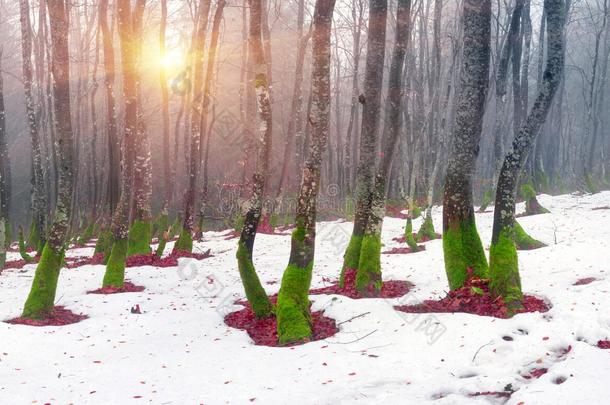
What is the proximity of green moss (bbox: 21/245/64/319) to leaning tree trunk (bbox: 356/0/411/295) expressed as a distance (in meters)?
5.63

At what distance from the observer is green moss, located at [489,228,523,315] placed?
22.6 ft

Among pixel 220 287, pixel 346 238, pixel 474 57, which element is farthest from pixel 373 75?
pixel 346 238

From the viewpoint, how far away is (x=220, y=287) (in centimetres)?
1090

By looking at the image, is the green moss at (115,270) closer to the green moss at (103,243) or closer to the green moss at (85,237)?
the green moss at (103,243)

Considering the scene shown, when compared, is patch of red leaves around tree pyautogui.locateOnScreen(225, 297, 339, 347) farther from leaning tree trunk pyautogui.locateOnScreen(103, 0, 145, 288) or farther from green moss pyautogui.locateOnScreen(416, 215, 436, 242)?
green moss pyautogui.locateOnScreen(416, 215, 436, 242)

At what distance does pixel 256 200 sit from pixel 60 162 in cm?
395

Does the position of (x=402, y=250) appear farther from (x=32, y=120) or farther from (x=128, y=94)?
(x=32, y=120)

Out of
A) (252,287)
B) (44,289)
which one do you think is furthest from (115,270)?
(252,287)

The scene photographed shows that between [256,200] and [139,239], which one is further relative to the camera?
[139,239]

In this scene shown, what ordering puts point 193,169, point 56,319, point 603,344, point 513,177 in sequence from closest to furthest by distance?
point 603,344
point 513,177
point 56,319
point 193,169

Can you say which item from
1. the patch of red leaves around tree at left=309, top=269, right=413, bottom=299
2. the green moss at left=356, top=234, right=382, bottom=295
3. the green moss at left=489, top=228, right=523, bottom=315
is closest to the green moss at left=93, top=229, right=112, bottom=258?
the patch of red leaves around tree at left=309, top=269, right=413, bottom=299

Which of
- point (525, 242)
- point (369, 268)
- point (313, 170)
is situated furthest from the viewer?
point (525, 242)

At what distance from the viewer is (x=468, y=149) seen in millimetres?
7574

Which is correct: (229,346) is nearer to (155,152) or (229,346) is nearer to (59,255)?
(59,255)
